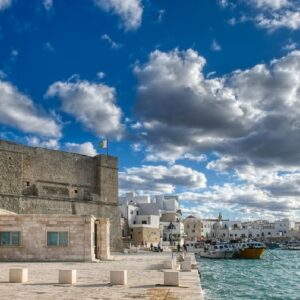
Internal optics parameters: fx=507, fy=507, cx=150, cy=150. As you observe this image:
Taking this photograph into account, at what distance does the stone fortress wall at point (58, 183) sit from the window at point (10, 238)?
43.7 ft

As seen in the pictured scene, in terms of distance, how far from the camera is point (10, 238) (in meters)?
23.9

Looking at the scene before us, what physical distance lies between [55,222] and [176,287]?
13.9m

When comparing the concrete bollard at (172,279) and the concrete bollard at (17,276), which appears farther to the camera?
the concrete bollard at (17,276)

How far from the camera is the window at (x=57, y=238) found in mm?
23812

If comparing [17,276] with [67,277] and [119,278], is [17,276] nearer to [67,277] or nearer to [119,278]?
[67,277]

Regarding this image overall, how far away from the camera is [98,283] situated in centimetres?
1197

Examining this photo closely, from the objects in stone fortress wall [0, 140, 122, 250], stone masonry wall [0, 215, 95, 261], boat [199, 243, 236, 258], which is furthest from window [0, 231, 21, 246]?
boat [199, 243, 236, 258]

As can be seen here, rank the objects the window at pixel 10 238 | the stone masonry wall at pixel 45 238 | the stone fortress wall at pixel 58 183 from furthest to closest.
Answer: the stone fortress wall at pixel 58 183 → the window at pixel 10 238 → the stone masonry wall at pixel 45 238

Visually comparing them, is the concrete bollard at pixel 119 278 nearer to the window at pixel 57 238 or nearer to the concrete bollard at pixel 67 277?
the concrete bollard at pixel 67 277

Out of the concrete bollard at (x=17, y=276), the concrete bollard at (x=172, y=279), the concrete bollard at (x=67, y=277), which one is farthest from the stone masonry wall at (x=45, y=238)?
the concrete bollard at (x=172, y=279)

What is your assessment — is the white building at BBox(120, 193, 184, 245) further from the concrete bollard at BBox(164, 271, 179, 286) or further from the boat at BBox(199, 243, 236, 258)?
the concrete bollard at BBox(164, 271, 179, 286)

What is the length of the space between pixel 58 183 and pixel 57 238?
59.9 feet

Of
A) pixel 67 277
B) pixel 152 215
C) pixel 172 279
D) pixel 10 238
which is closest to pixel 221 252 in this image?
pixel 152 215

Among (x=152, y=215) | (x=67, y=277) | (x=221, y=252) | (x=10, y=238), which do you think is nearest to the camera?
(x=67, y=277)
